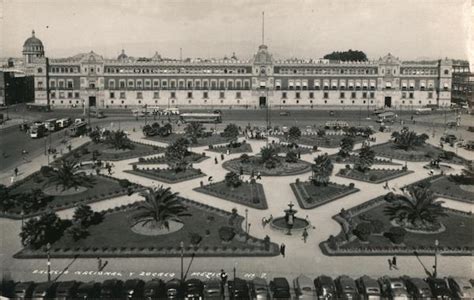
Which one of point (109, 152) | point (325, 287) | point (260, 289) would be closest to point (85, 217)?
point (260, 289)

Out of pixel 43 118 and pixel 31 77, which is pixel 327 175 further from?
pixel 31 77

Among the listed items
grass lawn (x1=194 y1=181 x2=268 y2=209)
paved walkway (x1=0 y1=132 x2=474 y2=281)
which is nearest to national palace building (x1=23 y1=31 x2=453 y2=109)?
grass lawn (x1=194 y1=181 x2=268 y2=209)

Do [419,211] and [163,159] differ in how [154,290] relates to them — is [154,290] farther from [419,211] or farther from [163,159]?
[163,159]

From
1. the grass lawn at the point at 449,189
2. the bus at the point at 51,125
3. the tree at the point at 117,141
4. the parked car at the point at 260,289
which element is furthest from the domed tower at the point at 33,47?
the parked car at the point at 260,289

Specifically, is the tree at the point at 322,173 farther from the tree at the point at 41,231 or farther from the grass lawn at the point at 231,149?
the tree at the point at 41,231

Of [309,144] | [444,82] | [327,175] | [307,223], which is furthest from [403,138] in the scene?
[444,82]

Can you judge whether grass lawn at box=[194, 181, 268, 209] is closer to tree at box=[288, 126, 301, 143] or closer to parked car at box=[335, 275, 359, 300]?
parked car at box=[335, 275, 359, 300]
